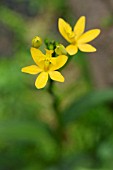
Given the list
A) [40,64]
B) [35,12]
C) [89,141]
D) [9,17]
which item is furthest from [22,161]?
[35,12]

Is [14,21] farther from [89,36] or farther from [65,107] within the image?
[89,36]

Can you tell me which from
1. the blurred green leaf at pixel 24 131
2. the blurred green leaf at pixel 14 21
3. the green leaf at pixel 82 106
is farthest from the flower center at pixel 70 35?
the blurred green leaf at pixel 14 21

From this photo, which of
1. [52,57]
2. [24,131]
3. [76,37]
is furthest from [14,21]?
[52,57]

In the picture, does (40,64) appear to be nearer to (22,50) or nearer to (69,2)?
(22,50)

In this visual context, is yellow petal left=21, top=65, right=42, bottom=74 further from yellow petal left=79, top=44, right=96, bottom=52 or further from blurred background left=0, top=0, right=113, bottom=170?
blurred background left=0, top=0, right=113, bottom=170

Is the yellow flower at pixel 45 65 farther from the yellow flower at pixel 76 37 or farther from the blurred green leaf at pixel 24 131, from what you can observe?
the blurred green leaf at pixel 24 131

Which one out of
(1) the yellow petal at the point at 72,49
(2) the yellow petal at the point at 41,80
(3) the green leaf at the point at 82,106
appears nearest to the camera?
(2) the yellow petal at the point at 41,80

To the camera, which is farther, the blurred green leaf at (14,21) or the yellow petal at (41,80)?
the blurred green leaf at (14,21)

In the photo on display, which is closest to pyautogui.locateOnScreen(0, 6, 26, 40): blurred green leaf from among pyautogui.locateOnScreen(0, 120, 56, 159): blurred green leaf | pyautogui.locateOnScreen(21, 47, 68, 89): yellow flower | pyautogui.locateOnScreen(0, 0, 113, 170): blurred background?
pyautogui.locateOnScreen(0, 0, 113, 170): blurred background
